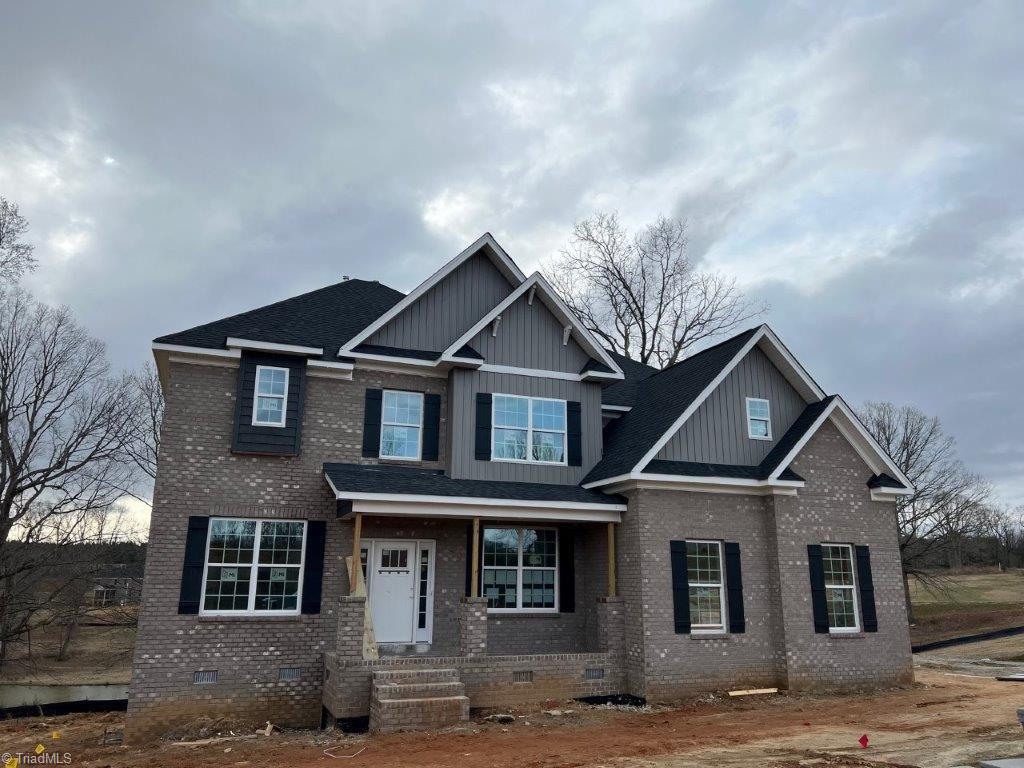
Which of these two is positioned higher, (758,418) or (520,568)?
(758,418)

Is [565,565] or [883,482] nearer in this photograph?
[565,565]

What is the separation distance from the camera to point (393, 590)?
14602 mm

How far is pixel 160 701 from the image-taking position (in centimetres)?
1251

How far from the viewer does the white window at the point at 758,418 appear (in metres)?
16.5

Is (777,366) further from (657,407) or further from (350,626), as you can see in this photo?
(350,626)

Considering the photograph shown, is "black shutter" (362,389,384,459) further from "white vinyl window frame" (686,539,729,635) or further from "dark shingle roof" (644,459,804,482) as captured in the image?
"white vinyl window frame" (686,539,729,635)

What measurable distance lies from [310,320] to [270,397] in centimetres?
227

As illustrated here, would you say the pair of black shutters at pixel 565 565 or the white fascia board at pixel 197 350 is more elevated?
the white fascia board at pixel 197 350

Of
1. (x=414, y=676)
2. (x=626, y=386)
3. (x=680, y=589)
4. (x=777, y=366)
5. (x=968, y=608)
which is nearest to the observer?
(x=414, y=676)

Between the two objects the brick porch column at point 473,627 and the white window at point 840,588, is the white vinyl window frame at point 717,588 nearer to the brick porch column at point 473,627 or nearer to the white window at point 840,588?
the white window at point 840,588

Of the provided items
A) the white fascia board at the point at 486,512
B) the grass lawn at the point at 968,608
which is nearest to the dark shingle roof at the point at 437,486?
the white fascia board at the point at 486,512

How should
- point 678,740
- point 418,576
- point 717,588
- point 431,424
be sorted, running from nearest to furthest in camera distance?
point 678,740
point 418,576
point 717,588
point 431,424

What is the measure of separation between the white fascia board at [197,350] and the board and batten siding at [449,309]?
2750 millimetres

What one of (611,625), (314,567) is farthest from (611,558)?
(314,567)
